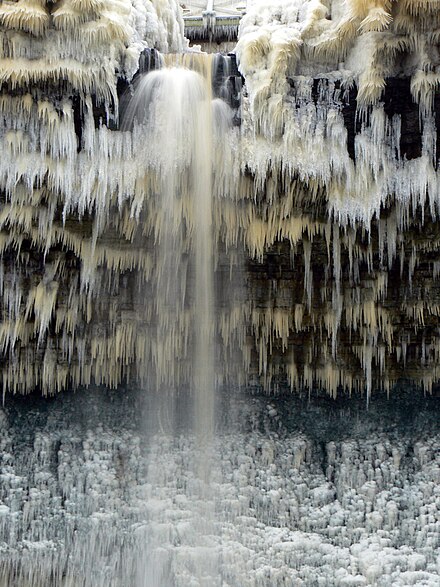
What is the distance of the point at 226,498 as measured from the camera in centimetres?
816

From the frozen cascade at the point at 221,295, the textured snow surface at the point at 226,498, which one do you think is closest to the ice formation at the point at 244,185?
the frozen cascade at the point at 221,295

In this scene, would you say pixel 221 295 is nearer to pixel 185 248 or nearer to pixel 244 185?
pixel 185 248

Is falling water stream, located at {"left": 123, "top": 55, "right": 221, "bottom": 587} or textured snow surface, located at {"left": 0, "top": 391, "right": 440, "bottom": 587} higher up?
falling water stream, located at {"left": 123, "top": 55, "right": 221, "bottom": 587}

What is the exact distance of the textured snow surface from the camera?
7688 millimetres

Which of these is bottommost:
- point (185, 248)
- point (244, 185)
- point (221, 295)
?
point (221, 295)

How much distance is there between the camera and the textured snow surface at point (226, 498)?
769cm

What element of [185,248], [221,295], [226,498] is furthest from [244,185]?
[226,498]

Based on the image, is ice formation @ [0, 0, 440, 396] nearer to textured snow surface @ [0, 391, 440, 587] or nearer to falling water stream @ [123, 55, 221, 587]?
falling water stream @ [123, 55, 221, 587]

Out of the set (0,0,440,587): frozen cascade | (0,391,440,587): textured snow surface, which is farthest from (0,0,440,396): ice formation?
(0,391,440,587): textured snow surface

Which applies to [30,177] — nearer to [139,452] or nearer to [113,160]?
[113,160]

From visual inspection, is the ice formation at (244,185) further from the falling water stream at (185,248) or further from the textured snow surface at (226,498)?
the textured snow surface at (226,498)

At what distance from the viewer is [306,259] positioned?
775 centimetres

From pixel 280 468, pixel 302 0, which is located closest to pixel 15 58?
pixel 302 0

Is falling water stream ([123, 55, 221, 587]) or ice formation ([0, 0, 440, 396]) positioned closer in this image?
ice formation ([0, 0, 440, 396])
